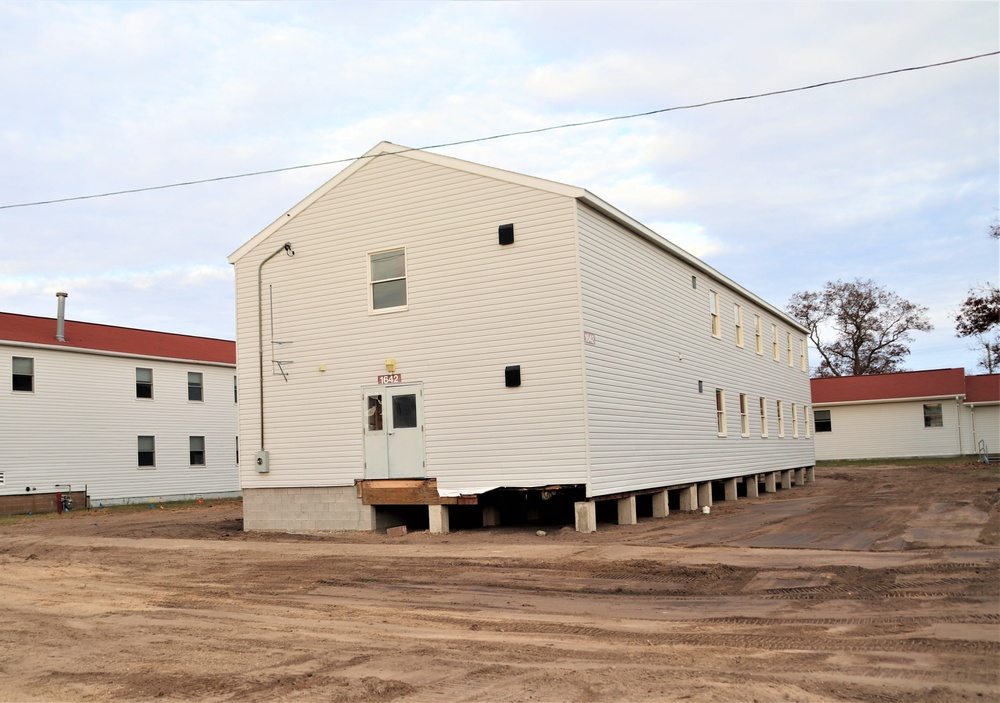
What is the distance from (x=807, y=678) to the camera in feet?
21.9

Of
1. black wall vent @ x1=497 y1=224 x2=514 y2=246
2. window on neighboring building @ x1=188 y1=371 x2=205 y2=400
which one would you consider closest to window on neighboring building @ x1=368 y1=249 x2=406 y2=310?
black wall vent @ x1=497 y1=224 x2=514 y2=246

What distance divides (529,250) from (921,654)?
10933 mm

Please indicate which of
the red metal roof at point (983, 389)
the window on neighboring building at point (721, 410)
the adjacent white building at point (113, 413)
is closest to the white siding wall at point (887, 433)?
the red metal roof at point (983, 389)

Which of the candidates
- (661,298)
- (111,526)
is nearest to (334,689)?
(661,298)

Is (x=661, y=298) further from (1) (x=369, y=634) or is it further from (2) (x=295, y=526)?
(1) (x=369, y=634)

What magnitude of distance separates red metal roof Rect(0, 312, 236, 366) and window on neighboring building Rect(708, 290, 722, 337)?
861 inches

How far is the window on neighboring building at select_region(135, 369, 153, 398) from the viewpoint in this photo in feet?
115

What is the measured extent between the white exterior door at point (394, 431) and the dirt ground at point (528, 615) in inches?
54.4

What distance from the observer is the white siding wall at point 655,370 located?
55.5 feet

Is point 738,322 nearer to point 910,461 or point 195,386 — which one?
point 910,461

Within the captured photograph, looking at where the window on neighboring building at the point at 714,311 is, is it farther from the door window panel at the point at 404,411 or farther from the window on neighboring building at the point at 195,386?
the window on neighboring building at the point at 195,386

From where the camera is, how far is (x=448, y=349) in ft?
57.4

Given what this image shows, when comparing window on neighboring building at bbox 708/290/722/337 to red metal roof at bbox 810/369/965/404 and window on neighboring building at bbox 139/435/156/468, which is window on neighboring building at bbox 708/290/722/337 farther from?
red metal roof at bbox 810/369/965/404

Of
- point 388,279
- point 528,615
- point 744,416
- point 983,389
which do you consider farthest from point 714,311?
point 983,389
